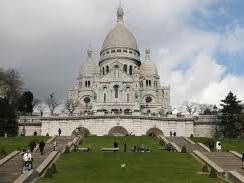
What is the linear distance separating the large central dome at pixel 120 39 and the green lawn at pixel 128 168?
8155 cm

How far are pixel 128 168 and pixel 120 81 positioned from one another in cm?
7274

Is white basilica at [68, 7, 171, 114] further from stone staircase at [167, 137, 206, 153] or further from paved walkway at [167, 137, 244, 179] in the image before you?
paved walkway at [167, 137, 244, 179]

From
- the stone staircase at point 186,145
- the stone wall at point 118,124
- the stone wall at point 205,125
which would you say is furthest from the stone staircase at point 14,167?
the stone wall at point 205,125

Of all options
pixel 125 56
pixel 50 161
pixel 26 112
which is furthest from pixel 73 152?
pixel 125 56

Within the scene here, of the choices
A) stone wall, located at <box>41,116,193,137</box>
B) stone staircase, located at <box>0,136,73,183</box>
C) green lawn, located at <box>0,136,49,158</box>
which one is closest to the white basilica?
stone wall, located at <box>41,116,193,137</box>

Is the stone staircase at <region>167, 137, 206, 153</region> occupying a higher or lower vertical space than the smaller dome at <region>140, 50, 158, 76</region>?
lower

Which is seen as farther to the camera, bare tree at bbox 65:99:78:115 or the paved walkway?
bare tree at bbox 65:99:78:115

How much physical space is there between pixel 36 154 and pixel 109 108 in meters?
60.8

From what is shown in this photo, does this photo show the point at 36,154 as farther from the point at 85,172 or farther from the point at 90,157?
the point at 85,172

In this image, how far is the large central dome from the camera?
12606cm

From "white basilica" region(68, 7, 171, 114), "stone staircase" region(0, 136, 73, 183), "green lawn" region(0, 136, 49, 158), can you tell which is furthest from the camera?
"white basilica" region(68, 7, 171, 114)

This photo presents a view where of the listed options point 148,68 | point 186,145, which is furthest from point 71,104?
point 186,145

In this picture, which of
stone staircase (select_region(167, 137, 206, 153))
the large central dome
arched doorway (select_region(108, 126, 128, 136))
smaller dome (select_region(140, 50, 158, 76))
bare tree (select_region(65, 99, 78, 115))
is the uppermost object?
the large central dome

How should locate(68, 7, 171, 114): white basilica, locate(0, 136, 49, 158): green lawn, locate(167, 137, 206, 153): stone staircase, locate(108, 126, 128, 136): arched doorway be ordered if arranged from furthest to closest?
locate(68, 7, 171, 114): white basilica
locate(108, 126, 128, 136): arched doorway
locate(0, 136, 49, 158): green lawn
locate(167, 137, 206, 153): stone staircase
